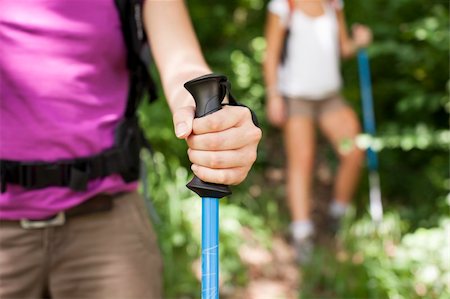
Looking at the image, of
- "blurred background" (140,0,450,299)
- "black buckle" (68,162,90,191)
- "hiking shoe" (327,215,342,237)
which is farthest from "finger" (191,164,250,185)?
"hiking shoe" (327,215,342,237)

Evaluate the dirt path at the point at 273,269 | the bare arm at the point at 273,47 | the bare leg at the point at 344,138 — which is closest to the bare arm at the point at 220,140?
the dirt path at the point at 273,269

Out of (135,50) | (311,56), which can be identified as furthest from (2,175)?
(311,56)

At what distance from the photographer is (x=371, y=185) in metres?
5.28

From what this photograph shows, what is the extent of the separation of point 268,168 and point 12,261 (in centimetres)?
457

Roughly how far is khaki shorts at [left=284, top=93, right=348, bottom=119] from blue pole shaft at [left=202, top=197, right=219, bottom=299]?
130 inches

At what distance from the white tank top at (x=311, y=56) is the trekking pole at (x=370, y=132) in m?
0.37

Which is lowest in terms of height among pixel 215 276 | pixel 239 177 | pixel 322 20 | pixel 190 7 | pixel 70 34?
pixel 215 276

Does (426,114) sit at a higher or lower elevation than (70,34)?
higher

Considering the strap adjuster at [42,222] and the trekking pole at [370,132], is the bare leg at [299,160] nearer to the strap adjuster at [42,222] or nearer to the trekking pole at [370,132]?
the trekking pole at [370,132]

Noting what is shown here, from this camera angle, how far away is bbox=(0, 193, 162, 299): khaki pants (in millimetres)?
1846

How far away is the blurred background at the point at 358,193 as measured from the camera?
3.89 meters

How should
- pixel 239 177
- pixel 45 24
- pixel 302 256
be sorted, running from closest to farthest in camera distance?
1. pixel 239 177
2. pixel 45 24
3. pixel 302 256

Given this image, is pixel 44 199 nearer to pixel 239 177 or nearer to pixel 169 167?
pixel 239 177

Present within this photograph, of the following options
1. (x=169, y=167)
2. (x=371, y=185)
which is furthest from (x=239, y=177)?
(x=371, y=185)
